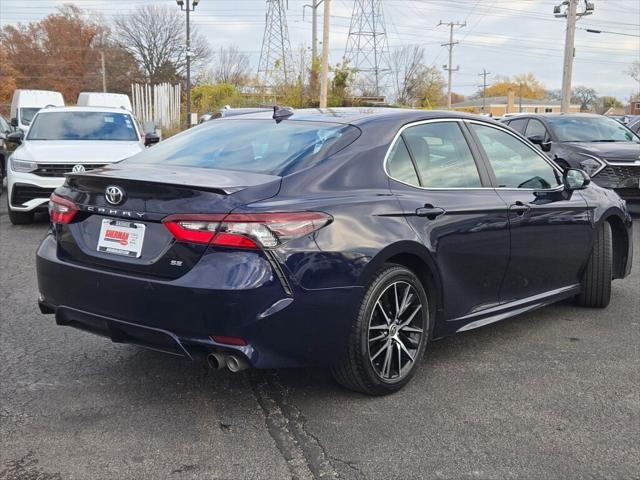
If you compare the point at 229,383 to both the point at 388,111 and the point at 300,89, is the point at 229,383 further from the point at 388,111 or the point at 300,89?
the point at 300,89

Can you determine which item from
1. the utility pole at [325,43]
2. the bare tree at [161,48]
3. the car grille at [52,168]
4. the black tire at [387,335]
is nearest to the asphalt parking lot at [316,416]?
the black tire at [387,335]

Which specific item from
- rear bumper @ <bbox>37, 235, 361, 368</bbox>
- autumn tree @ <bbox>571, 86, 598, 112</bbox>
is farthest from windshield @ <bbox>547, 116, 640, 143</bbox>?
autumn tree @ <bbox>571, 86, 598, 112</bbox>

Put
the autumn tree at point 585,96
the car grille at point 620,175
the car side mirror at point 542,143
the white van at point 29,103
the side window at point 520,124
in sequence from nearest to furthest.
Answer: the car grille at point 620,175 → the car side mirror at point 542,143 → the side window at point 520,124 → the white van at point 29,103 → the autumn tree at point 585,96

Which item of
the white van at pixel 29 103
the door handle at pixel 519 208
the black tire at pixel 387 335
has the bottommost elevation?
the black tire at pixel 387 335

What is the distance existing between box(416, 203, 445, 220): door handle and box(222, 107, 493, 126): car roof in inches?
22.4

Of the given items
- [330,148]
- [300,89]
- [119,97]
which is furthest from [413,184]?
[300,89]

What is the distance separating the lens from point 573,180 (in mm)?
5043

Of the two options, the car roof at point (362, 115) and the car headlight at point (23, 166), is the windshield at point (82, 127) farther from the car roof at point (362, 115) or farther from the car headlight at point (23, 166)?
the car roof at point (362, 115)

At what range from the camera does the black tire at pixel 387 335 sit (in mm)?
3468

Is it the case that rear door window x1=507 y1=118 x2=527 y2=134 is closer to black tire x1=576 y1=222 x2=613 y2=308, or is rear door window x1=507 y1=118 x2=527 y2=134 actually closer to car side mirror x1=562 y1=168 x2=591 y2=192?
black tire x1=576 y1=222 x2=613 y2=308

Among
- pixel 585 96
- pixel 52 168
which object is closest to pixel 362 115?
pixel 52 168

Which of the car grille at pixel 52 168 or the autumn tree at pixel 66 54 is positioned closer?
the car grille at pixel 52 168

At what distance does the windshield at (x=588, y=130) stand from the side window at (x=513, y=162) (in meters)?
7.25

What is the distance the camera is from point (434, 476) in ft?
9.42
